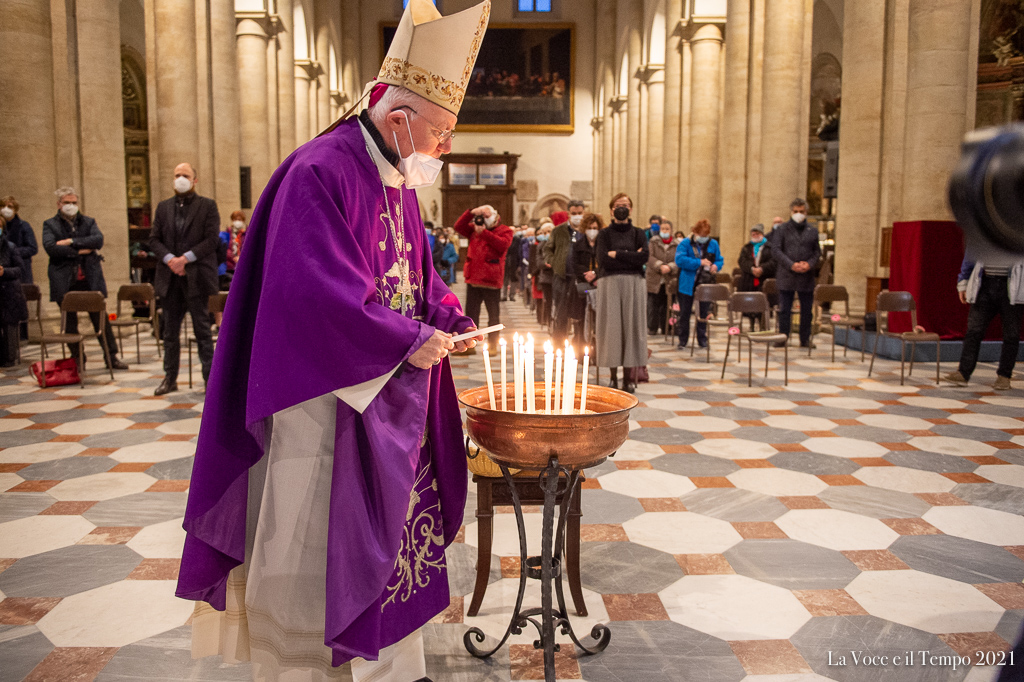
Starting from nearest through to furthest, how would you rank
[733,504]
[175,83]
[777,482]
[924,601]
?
[924,601]
[733,504]
[777,482]
[175,83]

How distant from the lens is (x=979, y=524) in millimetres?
3689

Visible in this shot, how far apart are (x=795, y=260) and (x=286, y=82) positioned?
15.8m

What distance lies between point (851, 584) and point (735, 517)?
82cm

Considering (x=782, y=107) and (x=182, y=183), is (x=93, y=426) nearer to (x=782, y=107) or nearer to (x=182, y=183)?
(x=182, y=183)

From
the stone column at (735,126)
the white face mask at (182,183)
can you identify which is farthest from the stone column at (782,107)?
the white face mask at (182,183)

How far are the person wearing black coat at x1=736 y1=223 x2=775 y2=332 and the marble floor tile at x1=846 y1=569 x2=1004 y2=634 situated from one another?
26.2 ft

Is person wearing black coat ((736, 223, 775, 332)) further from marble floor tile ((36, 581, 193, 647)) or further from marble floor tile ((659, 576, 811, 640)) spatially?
marble floor tile ((36, 581, 193, 647))

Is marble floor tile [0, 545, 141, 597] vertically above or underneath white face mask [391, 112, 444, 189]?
underneath

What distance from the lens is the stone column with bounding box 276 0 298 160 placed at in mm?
19844

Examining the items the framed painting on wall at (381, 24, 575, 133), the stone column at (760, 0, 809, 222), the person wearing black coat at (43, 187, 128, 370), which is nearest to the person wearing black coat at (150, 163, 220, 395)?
the person wearing black coat at (43, 187, 128, 370)

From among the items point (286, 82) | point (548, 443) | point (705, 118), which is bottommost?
point (548, 443)

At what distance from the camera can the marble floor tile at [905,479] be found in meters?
4.25

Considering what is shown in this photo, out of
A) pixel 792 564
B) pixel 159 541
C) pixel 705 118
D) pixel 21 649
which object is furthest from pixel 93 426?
pixel 705 118

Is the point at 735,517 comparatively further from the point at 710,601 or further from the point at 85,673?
the point at 85,673
